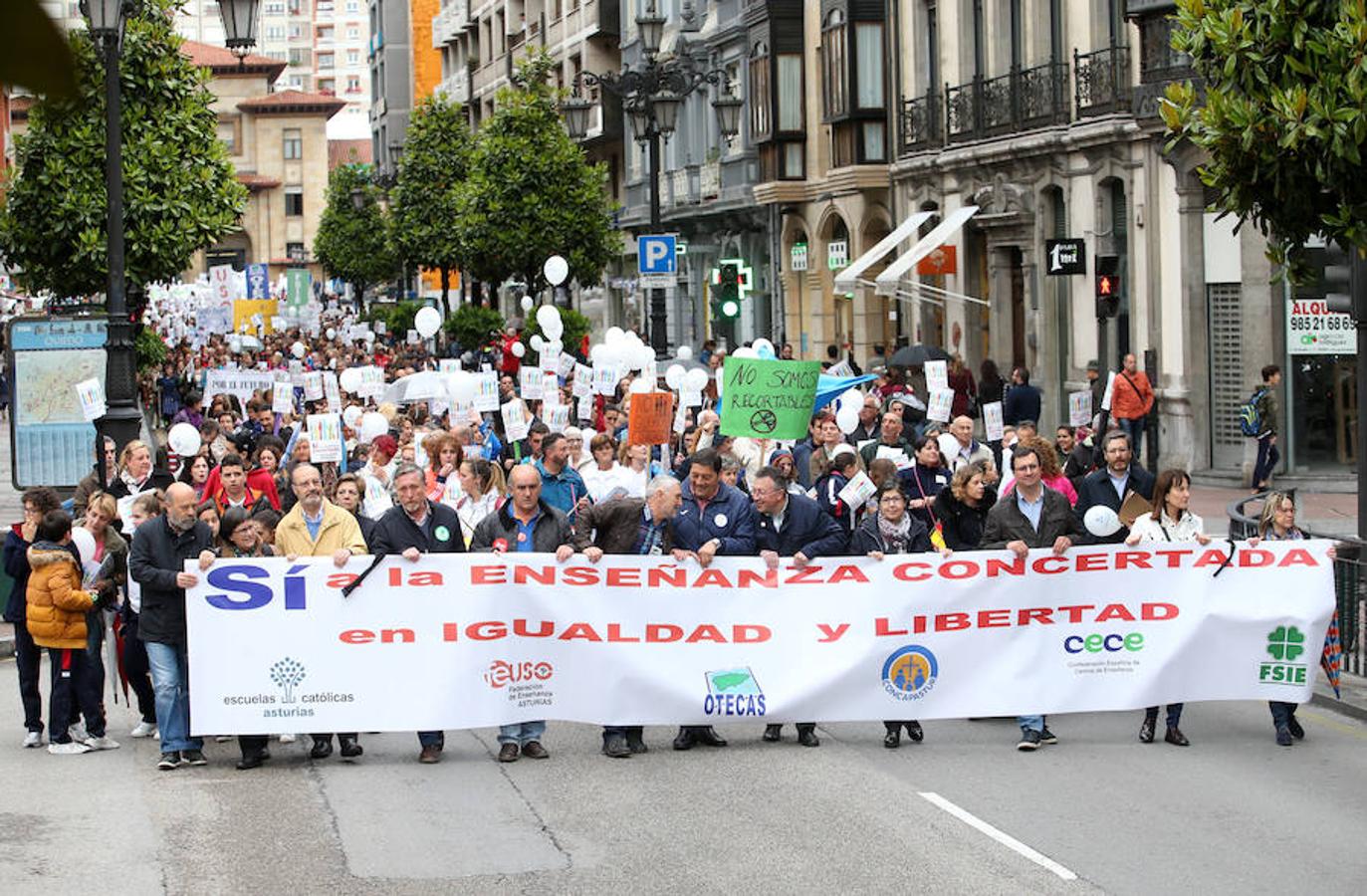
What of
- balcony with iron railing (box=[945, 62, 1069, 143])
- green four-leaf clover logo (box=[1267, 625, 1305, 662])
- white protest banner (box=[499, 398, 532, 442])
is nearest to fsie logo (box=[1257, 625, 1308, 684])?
green four-leaf clover logo (box=[1267, 625, 1305, 662])

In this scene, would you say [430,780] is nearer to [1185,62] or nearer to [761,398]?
[761,398]

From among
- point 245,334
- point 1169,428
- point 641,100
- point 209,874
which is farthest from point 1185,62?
point 245,334

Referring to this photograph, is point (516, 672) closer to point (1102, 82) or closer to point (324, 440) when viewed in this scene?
point (324, 440)

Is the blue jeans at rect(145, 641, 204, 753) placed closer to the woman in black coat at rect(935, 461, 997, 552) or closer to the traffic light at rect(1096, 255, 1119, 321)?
the woman in black coat at rect(935, 461, 997, 552)

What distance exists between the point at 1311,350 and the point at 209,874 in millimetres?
18077

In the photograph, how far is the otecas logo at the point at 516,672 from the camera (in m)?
10.7

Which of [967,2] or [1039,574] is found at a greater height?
[967,2]

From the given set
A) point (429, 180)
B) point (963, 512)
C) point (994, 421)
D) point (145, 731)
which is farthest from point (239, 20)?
point (429, 180)

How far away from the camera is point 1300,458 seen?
86.9ft

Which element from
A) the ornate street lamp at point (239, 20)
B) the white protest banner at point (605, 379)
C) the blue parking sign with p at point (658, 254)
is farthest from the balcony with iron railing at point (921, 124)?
the ornate street lamp at point (239, 20)

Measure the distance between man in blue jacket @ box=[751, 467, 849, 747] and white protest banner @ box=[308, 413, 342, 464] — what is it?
6330 millimetres

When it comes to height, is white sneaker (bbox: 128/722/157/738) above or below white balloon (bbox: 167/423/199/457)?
below

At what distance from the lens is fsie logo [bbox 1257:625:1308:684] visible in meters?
10.9

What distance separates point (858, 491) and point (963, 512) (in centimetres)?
85
